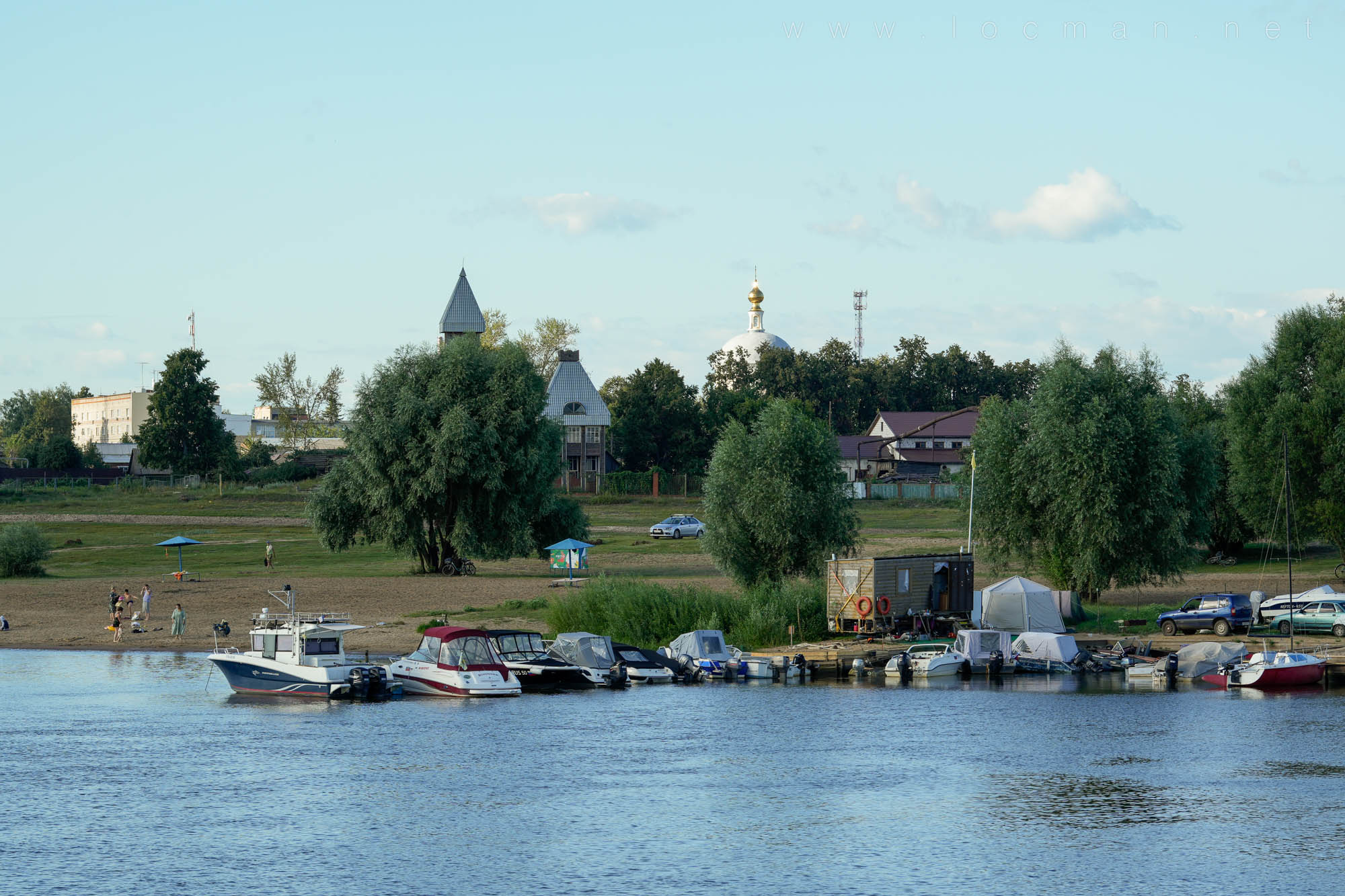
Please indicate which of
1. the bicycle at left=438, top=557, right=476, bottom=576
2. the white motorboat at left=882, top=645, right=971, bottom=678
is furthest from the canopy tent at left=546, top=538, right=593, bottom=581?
the white motorboat at left=882, top=645, right=971, bottom=678

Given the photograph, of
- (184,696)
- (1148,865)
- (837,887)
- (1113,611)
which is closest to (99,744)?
(184,696)

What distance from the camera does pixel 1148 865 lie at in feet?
96.7

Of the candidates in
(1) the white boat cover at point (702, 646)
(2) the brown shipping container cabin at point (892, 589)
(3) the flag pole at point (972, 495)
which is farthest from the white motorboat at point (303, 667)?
(3) the flag pole at point (972, 495)

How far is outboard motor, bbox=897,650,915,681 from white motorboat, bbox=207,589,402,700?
20307 mm

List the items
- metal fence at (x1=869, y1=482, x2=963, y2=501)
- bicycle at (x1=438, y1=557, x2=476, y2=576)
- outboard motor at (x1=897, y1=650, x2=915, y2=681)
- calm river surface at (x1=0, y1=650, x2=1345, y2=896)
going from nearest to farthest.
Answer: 1. calm river surface at (x1=0, y1=650, x2=1345, y2=896)
2. outboard motor at (x1=897, y1=650, x2=915, y2=681)
3. bicycle at (x1=438, y1=557, x2=476, y2=576)
4. metal fence at (x1=869, y1=482, x2=963, y2=501)

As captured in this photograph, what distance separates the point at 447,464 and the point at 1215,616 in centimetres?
4165

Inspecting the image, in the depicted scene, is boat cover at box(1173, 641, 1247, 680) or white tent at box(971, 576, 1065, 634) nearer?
boat cover at box(1173, 641, 1247, 680)

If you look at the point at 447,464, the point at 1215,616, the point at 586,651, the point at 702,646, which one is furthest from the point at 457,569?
the point at 1215,616

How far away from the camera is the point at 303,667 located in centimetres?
5219

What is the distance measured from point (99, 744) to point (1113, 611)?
4630 centimetres

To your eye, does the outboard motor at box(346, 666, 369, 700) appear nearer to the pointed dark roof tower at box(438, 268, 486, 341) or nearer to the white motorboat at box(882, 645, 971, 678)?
the white motorboat at box(882, 645, 971, 678)

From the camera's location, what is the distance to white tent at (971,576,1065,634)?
204 feet

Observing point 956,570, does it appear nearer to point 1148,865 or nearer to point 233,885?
A: point 1148,865

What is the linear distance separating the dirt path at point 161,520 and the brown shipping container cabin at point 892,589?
211ft
